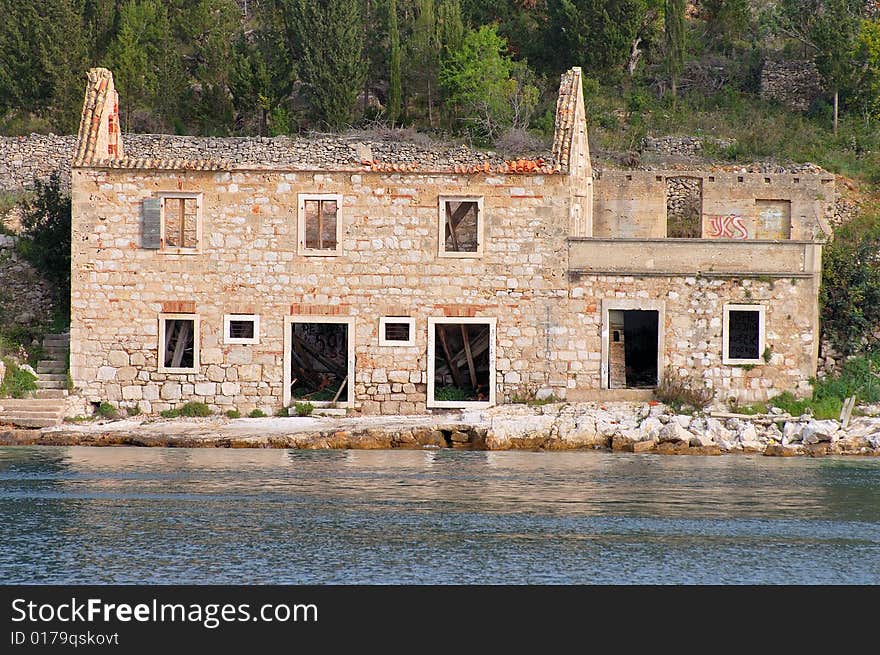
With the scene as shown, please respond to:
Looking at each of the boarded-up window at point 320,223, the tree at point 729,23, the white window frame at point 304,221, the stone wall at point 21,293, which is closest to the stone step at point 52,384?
the stone wall at point 21,293

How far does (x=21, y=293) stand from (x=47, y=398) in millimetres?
4409

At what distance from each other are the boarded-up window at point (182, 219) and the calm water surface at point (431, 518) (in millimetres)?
4815

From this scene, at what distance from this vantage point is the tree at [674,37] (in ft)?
145

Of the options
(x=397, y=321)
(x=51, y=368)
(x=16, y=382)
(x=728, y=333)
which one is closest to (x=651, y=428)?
(x=728, y=333)

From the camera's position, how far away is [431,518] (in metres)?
18.7

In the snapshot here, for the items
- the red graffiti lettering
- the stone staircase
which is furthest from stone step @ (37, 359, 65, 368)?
the red graffiti lettering

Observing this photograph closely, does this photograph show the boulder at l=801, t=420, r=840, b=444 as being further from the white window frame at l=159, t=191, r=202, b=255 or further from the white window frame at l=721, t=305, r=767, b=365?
the white window frame at l=159, t=191, r=202, b=255

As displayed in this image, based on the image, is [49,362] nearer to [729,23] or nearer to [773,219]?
[773,219]

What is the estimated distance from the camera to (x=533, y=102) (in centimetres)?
4256

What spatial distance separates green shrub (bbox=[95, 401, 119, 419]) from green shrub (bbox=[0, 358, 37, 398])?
1359 millimetres

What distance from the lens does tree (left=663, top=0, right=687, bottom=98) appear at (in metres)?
44.2

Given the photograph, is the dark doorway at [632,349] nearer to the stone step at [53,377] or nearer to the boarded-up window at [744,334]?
the boarded-up window at [744,334]

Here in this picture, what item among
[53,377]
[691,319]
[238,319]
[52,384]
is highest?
[691,319]
